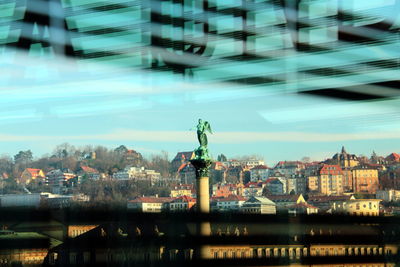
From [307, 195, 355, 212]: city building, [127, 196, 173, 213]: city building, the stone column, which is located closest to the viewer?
[307, 195, 355, 212]: city building

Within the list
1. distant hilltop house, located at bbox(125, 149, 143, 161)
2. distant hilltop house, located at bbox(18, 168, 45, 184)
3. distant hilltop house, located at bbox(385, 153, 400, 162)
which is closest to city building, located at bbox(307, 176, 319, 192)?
distant hilltop house, located at bbox(125, 149, 143, 161)

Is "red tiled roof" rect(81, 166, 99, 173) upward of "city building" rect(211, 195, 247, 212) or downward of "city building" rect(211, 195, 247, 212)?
upward

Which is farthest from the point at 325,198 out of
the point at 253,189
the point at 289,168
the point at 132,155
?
the point at 132,155

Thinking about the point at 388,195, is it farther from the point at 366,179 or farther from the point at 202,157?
the point at 202,157

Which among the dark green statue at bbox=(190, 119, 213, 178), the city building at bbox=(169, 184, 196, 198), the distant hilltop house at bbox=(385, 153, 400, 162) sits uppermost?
the dark green statue at bbox=(190, 119, 213, 178)

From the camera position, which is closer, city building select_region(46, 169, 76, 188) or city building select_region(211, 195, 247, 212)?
city building select_region(46, 169, 76, 188)

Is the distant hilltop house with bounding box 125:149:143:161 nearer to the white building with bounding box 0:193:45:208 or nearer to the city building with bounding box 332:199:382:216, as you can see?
the city building with bounding box 332:199:382:216
